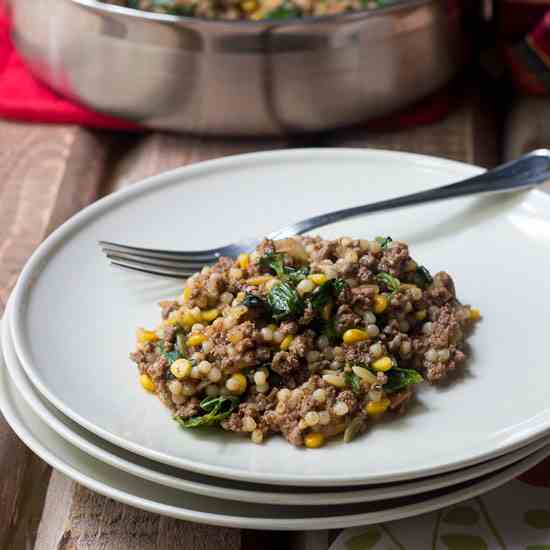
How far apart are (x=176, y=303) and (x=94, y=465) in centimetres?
42

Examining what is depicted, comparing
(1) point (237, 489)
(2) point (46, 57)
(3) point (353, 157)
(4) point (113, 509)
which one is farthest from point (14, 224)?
(1) point (237, 489)

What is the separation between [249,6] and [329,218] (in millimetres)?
1452

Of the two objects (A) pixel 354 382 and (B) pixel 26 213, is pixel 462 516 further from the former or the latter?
(B) pixel 26 213

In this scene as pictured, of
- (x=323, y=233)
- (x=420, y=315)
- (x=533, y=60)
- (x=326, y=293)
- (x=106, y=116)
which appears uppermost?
(x=326, y=293)

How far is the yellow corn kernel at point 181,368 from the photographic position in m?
1.76

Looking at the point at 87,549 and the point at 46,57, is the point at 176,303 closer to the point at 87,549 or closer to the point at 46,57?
the point at 87,549

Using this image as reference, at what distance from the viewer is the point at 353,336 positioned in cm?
181

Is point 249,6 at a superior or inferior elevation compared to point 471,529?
superior

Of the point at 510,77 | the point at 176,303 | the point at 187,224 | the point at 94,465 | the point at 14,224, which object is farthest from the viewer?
the point at 510,77

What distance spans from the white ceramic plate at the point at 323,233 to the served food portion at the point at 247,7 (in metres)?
1.03

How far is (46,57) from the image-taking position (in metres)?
3.38

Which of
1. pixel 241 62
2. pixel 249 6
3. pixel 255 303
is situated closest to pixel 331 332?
pixel 255 303

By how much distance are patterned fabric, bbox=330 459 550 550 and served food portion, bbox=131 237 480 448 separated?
0.67ft

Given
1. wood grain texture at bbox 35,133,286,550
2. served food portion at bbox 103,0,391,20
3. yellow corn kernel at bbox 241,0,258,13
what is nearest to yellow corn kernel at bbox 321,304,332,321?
wood grain texture at bbox 35,133,286,550
